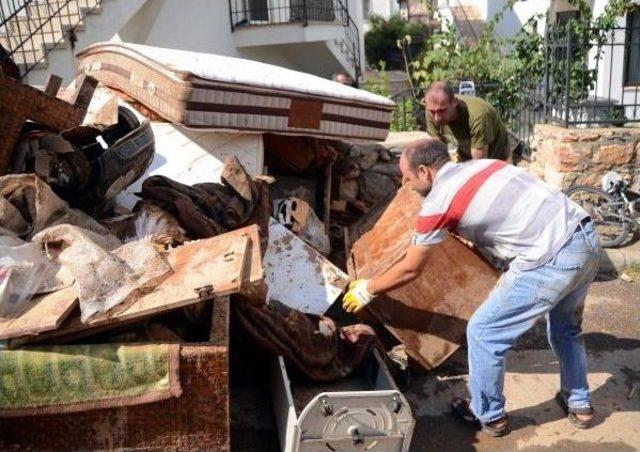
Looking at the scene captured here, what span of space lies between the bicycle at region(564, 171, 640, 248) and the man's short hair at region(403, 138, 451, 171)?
3305 mm

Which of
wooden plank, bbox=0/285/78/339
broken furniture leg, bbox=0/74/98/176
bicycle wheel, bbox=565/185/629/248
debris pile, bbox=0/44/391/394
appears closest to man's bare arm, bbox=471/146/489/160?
debris pile, bbox=0/44/391/394

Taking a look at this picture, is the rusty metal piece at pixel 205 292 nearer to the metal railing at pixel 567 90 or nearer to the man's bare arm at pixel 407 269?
the man's bare arm at pixel 407 269

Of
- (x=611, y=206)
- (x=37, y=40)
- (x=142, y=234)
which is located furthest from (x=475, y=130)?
(x=37, y=40)

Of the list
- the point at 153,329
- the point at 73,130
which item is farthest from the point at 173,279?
the point at 73,130

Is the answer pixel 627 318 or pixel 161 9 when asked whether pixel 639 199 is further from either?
pixel 161 9

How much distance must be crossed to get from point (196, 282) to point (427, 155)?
4.14ft

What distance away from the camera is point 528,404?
348 cm

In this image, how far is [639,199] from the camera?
5742 millimetres

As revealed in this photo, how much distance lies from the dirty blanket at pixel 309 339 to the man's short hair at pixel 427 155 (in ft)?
3.37

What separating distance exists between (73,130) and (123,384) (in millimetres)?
1826

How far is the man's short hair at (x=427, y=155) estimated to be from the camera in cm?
296

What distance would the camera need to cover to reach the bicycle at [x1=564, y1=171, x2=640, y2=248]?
560cm

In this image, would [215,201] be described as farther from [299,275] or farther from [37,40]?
[37,40]

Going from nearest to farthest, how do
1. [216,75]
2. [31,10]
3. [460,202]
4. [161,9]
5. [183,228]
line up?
[460,202]
[183,228]
[216,75]
[31,10]
[161,9]
